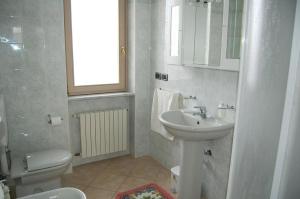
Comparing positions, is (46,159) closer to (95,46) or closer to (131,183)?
(131,183)

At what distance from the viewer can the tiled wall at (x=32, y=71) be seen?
2117 millimetres

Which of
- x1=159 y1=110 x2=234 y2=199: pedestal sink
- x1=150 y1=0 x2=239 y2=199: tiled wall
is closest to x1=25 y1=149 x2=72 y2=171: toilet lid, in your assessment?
x1=159 y1=110 x2=234 y2=199: pedestal sink

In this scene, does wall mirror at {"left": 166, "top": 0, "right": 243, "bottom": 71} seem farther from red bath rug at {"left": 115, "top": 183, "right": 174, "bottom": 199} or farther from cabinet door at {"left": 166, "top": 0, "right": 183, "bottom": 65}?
red bath rug at {"left": 115, "top": 183, "right": 174, "bottom": 199}

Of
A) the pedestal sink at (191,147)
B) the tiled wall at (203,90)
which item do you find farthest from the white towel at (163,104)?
the pedestal sink at (191,147)

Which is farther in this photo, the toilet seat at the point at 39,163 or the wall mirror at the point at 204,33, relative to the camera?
the toilet seat at the point at 39,163

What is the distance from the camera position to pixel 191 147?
73.0 inches

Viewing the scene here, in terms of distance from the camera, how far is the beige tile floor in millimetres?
2341

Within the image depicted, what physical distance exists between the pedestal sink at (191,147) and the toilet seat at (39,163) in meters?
Result: 1.00

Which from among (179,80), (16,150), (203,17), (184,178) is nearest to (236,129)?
(184,178)

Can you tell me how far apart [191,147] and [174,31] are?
3.95 ft

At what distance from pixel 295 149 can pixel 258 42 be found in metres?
0.21

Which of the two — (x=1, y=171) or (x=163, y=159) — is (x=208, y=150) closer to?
(x=163, y=159)

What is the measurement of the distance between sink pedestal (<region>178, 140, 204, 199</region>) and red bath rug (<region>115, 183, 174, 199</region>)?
33cm

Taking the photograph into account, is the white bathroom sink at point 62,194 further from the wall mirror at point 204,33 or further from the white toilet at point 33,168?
the wall mirror at point 204,33
